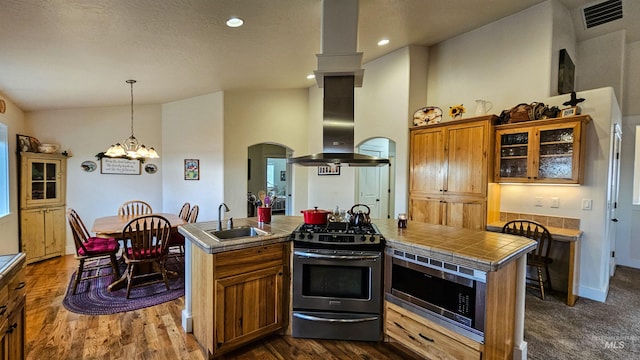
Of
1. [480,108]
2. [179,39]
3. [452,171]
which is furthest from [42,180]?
[480,108]

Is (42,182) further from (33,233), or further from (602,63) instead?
(602,63)

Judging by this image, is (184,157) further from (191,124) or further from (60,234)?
(60,234)

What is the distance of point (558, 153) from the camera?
334cm

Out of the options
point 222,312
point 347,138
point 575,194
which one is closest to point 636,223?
point 575,194

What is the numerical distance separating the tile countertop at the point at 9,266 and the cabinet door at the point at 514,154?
442cm

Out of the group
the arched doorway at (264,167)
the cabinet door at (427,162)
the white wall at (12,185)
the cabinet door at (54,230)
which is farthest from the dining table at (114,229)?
the arched doorway at (264,167)

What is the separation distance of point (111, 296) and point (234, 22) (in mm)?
3282

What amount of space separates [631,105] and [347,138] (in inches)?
183

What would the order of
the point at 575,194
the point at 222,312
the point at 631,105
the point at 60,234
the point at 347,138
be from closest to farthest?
the point at 222,312
the point at 347,138
the point at 575,194
the point at 631,105
the point at 60,234

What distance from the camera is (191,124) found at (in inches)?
217

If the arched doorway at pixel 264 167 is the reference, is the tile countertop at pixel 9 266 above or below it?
below

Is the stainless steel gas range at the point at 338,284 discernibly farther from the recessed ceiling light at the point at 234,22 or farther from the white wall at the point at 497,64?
the white wall at the point at 497,64

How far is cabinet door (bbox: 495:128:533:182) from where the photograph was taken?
11.6 feet

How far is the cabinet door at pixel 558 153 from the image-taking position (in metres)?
3.20
